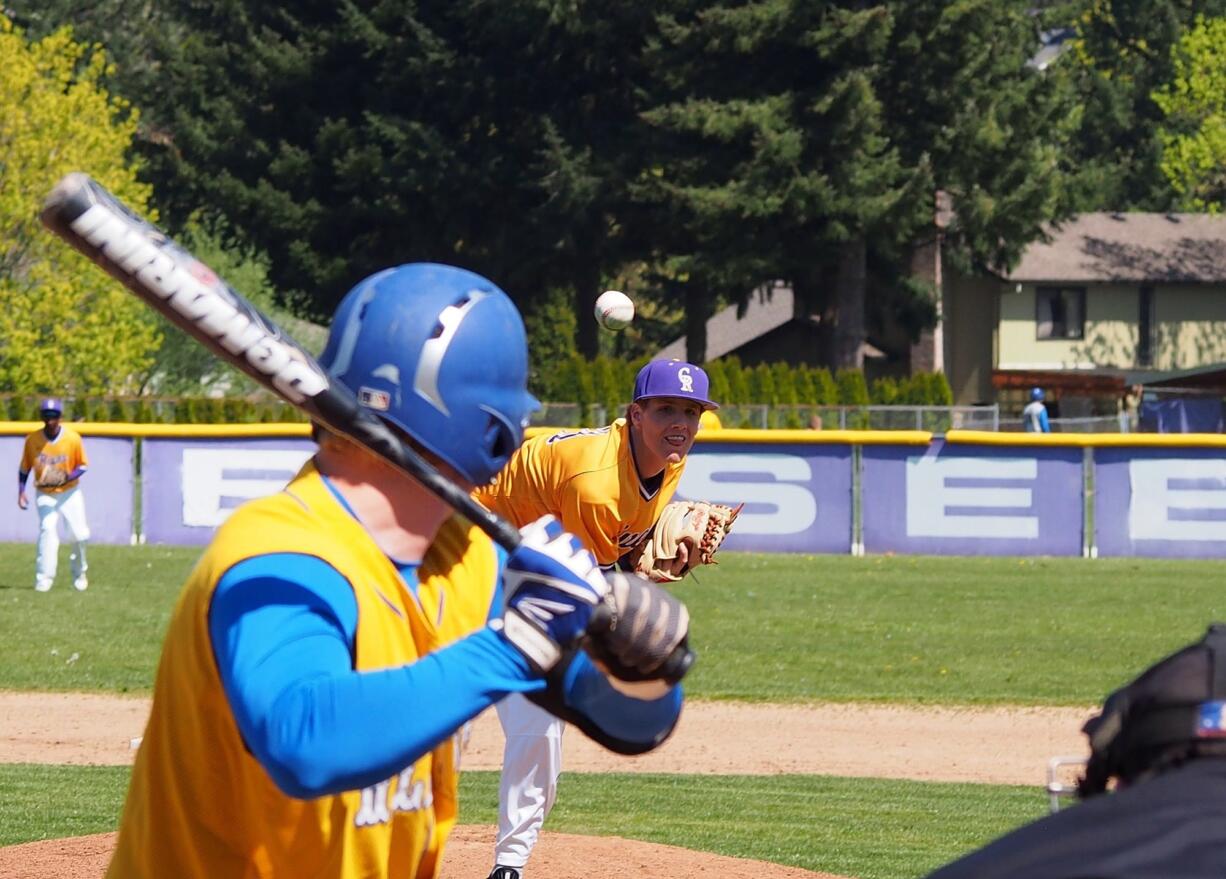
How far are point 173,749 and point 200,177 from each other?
4757cm

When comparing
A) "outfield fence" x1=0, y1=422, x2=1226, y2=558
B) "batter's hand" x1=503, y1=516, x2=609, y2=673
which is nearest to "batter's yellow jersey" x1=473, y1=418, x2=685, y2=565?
"batter's hand" x1=503, y1=516, x2=609, y2=673

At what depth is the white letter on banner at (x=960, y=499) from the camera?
21094 millimetres

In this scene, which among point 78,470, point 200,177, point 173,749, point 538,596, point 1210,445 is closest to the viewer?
point 538,596

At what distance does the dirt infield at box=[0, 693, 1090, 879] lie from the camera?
10930mm

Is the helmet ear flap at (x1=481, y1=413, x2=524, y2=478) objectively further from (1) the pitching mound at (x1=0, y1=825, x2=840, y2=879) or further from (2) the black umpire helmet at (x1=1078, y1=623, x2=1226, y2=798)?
(1) the pitching mound at (x1=0, y1=825, x2=840, y2=879)

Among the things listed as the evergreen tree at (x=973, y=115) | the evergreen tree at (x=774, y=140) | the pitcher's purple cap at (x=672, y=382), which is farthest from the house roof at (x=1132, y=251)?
the pitcher's purple cap at (x=672, y=382)

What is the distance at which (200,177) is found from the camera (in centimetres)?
4866

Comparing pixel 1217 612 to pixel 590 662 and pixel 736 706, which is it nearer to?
pixel 736 706

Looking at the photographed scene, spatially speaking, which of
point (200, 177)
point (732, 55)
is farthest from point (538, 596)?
point (200, 177)

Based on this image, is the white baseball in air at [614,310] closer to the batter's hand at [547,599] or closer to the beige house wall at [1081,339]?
the batter's hand at [547,599]

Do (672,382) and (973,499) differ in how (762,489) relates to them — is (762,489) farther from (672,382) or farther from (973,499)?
(672,382)

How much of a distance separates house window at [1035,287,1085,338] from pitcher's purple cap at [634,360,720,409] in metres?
53.0

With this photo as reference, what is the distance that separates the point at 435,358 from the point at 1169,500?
762 inches

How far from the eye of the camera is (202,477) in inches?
865
